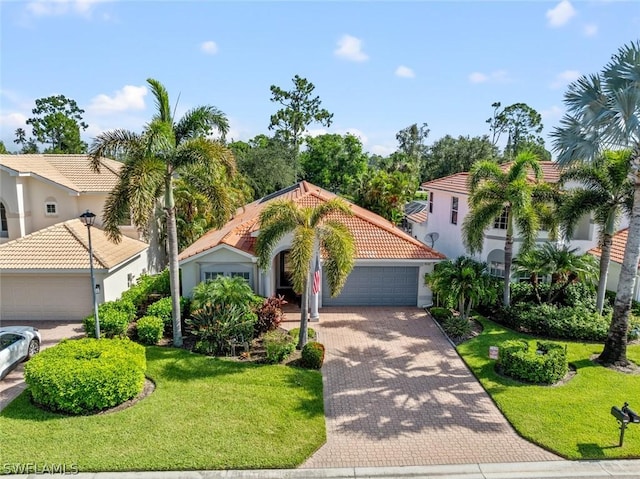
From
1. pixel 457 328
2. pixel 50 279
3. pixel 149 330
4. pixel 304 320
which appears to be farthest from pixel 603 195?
pixel 50 279

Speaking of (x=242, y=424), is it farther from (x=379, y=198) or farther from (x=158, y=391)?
(x=379, y=198)

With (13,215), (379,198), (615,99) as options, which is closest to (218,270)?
(13,215)

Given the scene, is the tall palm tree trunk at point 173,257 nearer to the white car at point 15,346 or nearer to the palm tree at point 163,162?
the palm tree at point 163,162

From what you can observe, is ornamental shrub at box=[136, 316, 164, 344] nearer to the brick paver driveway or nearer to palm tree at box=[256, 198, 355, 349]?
palm tree at box=[256, 198, 355, 349]

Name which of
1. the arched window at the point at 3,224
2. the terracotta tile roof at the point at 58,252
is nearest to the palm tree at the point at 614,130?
the terracotta tile roof at the point at 58,252

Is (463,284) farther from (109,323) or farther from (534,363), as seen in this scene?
(109,323)

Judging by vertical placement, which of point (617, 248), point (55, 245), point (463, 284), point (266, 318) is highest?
point (55, 245)
